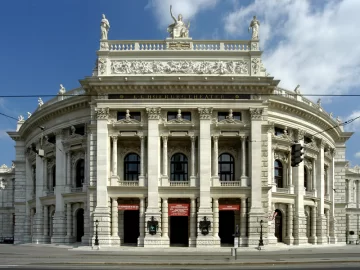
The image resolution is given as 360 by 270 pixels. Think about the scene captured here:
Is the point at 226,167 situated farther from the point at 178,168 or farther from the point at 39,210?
the point at 39,210

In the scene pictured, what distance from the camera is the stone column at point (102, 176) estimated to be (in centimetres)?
4666

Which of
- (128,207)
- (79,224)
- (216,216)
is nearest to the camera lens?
(216,216)

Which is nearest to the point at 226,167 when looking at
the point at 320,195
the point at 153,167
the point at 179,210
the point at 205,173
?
the point at 205,173

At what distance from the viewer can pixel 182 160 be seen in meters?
50.6

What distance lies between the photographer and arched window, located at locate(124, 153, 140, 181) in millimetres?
50812

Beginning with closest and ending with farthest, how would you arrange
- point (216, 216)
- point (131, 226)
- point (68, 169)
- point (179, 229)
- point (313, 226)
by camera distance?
point (216, 216), point (179, 229), point (131, 226), point (68, 169), point (313, 226)

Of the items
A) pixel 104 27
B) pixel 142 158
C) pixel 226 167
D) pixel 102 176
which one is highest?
pixel 104 27

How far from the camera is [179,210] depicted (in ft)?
157

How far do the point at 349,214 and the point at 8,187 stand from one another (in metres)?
61.2

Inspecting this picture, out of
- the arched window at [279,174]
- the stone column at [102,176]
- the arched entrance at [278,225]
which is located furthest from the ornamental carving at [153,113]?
the arched entrance at [278,225]

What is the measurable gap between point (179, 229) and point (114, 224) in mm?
6700

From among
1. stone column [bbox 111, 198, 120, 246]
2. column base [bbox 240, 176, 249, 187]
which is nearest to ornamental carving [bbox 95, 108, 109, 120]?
stone column [bbox 111, 198, 120, 246]

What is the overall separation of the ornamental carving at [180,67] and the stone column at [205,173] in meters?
4.16

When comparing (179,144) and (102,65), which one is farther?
(179,144)
